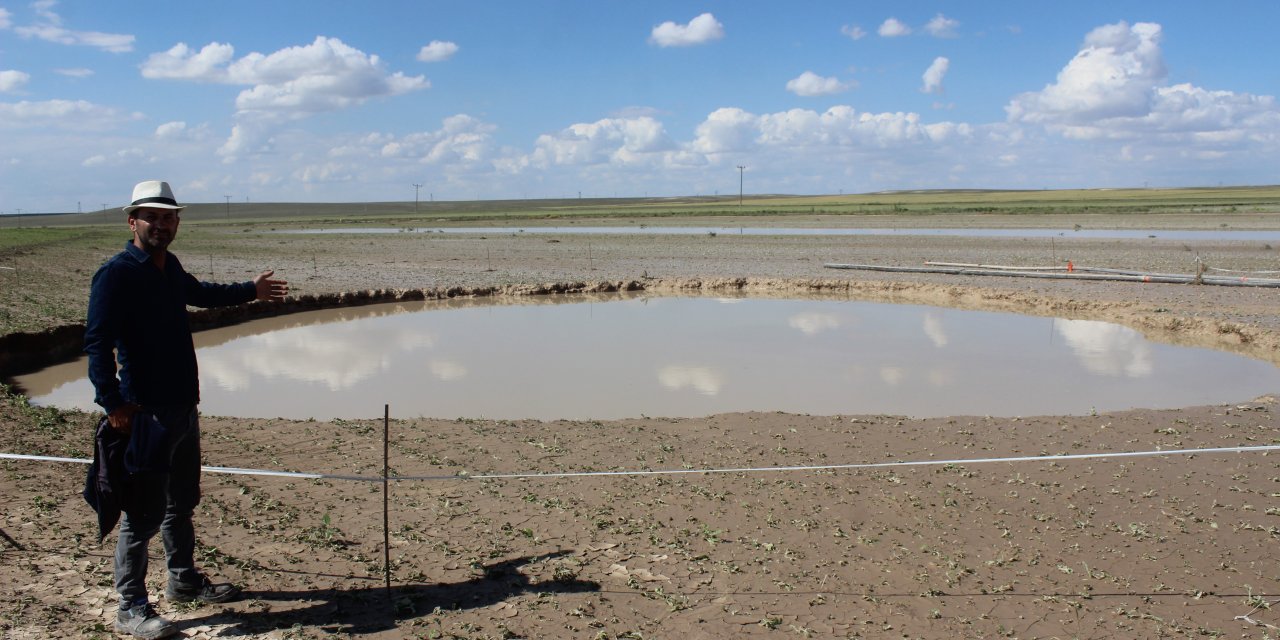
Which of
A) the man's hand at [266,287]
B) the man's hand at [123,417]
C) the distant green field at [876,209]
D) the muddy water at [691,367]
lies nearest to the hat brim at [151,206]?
the man's hand at [266,287]

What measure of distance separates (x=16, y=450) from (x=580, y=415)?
14.7 feet

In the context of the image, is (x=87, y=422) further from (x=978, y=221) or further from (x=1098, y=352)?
(x=978, y=221)

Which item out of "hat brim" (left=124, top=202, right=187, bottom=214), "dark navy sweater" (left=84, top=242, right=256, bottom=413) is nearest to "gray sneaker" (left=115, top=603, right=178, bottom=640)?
"dark navy sweater" (left=84, top=242, right=256, bottom=413)

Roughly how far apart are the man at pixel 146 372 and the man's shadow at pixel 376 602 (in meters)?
0.32

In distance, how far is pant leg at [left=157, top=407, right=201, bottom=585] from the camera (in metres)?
3.58

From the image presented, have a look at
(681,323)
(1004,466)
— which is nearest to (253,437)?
(1004,466)

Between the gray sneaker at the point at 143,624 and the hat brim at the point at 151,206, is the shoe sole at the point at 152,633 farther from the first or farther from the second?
the hat brim at the point at 151,206

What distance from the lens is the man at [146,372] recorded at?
3.24 metres

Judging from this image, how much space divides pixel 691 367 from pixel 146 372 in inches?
308

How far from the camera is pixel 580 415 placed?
837 cm

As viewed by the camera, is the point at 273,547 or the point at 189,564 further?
the point at 273,547

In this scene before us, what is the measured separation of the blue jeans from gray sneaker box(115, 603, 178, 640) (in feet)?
A: 0.13

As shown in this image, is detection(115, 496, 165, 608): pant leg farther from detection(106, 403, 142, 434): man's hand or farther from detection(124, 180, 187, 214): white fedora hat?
detection(124, 180, 187, 214): white fedora hat

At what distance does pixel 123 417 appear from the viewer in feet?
10.7
